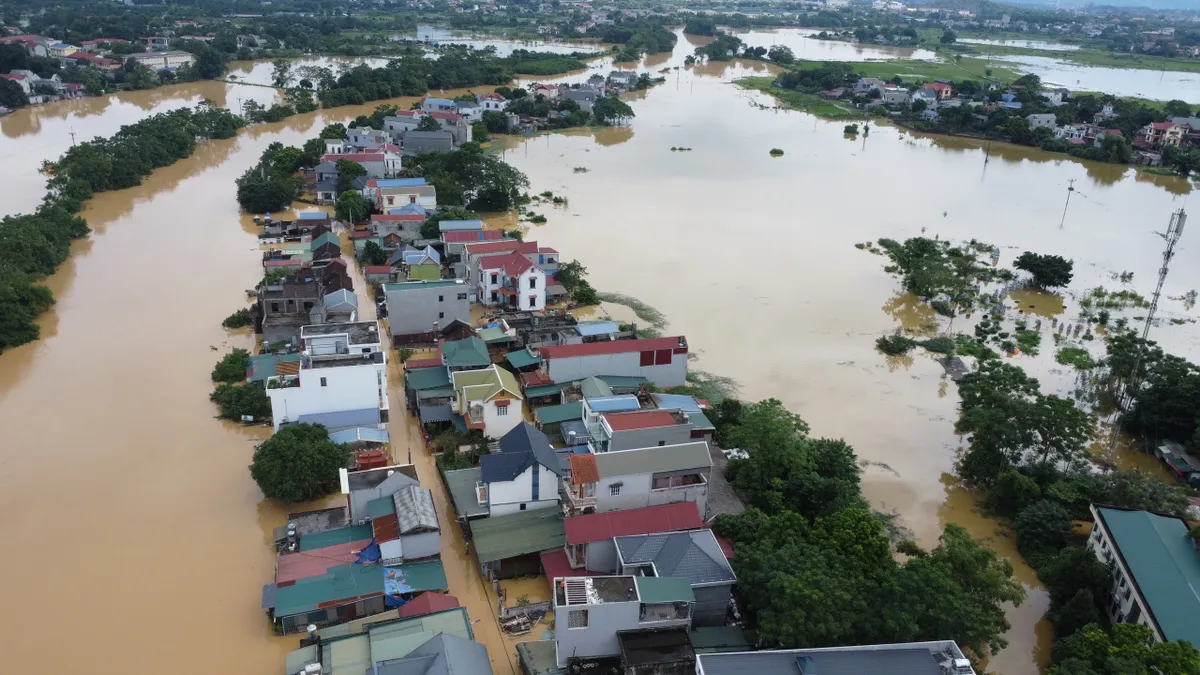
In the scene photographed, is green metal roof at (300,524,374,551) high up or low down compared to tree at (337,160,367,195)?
down

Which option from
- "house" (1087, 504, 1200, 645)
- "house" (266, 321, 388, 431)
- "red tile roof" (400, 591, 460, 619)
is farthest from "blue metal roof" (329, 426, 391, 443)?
"house" (1087, 504, 1200, 645)

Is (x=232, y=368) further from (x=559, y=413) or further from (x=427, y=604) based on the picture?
(x=427, y=604)

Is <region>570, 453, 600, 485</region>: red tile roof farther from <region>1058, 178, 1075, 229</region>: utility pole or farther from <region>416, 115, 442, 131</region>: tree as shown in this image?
<region>416, 115, 442, 131</region>: tree

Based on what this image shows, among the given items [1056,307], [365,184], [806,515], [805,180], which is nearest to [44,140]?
[365,184]

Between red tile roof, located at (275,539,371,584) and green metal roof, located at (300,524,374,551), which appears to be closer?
red tile roof, located at (275,539,371,584)

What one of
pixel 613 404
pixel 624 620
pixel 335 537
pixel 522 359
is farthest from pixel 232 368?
pixel 624 620

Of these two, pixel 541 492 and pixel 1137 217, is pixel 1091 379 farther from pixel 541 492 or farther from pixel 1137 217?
pixel 1137 217
